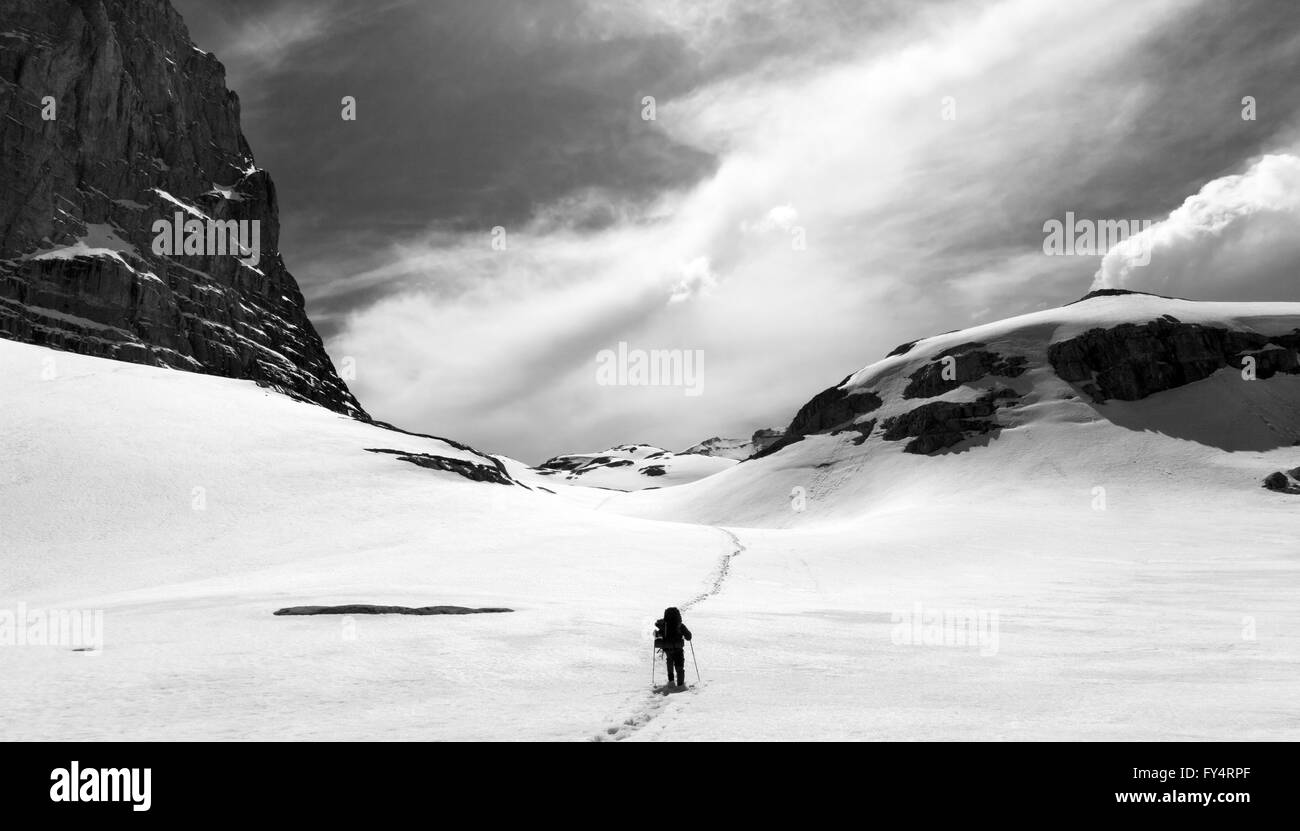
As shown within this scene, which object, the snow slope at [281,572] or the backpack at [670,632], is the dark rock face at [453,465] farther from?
the backpack at [670,632]

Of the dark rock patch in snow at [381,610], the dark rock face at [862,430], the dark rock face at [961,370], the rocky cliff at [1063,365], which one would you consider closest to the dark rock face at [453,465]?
the dark rock patch in snow at [381,610]

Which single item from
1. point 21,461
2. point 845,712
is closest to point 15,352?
point 21,461

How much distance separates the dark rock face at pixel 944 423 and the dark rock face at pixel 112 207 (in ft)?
478

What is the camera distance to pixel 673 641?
12711 millimetres

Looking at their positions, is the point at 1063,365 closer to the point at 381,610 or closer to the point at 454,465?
the point at 454,465

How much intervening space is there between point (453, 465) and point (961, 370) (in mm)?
84660

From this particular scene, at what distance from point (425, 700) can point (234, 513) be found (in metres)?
34.3

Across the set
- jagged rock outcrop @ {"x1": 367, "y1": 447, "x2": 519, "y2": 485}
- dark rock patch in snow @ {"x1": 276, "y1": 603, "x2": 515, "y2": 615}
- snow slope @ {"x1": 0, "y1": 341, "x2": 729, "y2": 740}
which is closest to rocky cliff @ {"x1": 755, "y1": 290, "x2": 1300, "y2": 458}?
jagged rock outcrop @ {"x1": 367, "y1": 447, "x2": 519, "y2": 485}

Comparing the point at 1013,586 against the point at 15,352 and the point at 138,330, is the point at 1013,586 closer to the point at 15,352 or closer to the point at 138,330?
the point at 15,352

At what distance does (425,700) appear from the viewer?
1190 centimetres

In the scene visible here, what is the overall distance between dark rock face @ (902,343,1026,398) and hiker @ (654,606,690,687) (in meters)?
104

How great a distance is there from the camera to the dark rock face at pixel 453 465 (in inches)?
2121

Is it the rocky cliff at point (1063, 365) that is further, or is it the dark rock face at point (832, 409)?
the dark rock face at point (832, 409)
